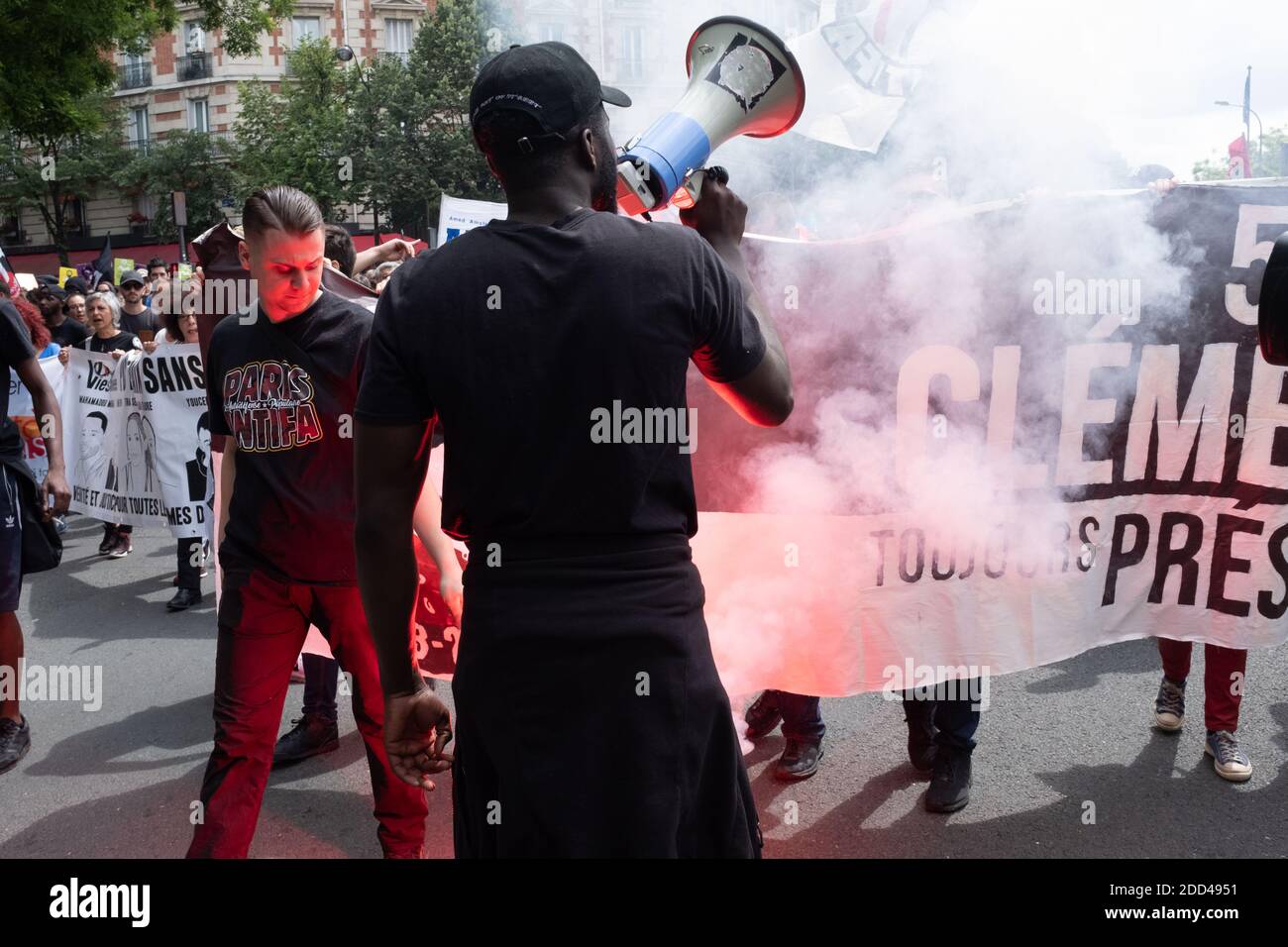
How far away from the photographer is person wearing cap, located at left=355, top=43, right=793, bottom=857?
64.2 inches

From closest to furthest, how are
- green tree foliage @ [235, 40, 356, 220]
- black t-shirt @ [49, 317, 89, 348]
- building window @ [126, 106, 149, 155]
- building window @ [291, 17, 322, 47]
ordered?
1. black t-shirt @ [49, 317, 89, 348]
2. green tree foliage @ [235, 40, 356, 220]
3. building window @ [291, 17, 322, 47]
4. building window @ [126, 106, 149, 155]

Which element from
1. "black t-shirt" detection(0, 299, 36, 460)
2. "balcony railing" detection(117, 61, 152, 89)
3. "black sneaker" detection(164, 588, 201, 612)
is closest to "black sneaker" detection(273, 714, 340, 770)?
"black t-shirt" detection(0, 299, 36, 460)

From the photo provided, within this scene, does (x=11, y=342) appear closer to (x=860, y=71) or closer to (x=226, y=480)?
(x=226, y=480)

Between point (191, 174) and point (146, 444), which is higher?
point (191, 174)

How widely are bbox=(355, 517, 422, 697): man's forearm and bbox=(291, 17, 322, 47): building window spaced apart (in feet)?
148

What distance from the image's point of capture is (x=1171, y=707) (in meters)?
4.30

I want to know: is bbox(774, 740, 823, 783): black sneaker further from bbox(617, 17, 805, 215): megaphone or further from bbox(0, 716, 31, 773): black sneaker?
bbox(0, 716, 31, 773): black sneaker

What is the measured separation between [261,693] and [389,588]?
1.37 meters

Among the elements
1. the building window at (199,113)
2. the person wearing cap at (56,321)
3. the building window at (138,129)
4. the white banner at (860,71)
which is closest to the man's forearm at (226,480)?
the white banner at (860,71)

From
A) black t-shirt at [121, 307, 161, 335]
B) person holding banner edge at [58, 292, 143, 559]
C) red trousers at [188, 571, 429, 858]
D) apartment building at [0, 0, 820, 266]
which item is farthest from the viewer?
apartment building at [0, 0, 820, 266]

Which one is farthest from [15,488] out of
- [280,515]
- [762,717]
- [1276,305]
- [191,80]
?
[191,80]

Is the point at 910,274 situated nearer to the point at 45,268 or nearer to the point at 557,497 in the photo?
the point at 557,497

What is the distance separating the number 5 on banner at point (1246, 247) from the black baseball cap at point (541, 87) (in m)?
2.68
